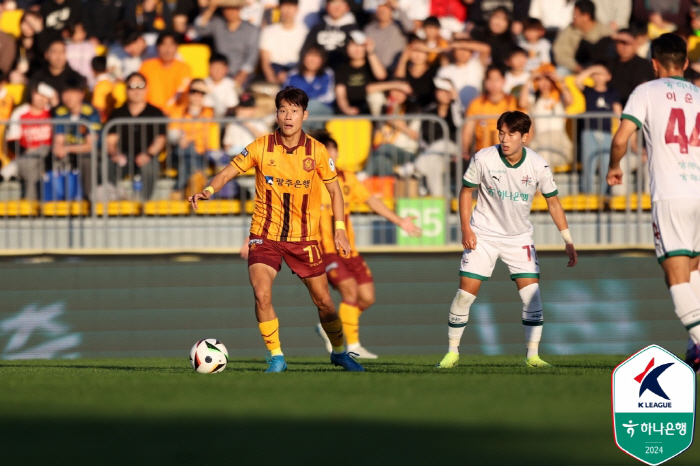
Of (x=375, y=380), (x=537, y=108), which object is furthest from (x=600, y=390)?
(x=537, y=108)

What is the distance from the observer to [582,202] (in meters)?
12.9

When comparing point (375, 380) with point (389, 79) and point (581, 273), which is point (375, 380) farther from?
point (389, 79)

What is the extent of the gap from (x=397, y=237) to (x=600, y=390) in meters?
7.15

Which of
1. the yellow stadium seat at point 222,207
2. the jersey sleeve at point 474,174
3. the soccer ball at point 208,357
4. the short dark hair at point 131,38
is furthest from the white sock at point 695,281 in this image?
the short dark hair at point 131,38

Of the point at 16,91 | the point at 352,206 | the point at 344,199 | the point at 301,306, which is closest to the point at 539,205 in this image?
the point at 352,206

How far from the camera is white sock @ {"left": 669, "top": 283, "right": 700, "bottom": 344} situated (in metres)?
6.87

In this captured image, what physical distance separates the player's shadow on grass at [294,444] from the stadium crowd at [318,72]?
769 cm

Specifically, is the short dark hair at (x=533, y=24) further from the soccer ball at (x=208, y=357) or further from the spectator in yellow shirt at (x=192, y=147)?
the soccer ball at (x=208, y=357)

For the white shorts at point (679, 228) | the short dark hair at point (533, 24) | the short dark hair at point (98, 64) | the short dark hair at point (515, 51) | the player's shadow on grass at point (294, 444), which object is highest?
the short dark hair at point (533, 24)

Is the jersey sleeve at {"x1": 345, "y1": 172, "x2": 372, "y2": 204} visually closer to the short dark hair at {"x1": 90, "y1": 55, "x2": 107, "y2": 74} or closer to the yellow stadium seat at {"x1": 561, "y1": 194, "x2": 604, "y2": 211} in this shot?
the yellow stadium seat at {"x1": 561, "y1": 194, "x2": 604, "y2": 211}

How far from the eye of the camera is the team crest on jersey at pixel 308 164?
325 inches

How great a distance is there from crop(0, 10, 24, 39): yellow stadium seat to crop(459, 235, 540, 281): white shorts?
9.92 metres

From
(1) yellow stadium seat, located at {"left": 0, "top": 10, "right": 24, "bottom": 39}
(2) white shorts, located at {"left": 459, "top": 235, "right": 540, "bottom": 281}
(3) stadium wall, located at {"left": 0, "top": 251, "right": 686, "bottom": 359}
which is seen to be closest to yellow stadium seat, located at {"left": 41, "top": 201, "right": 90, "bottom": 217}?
(3) stadium wall, located at {"left": 0, "top": 251, "right": 686, "bottom": 359}

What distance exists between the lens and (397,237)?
1306 centimetres
